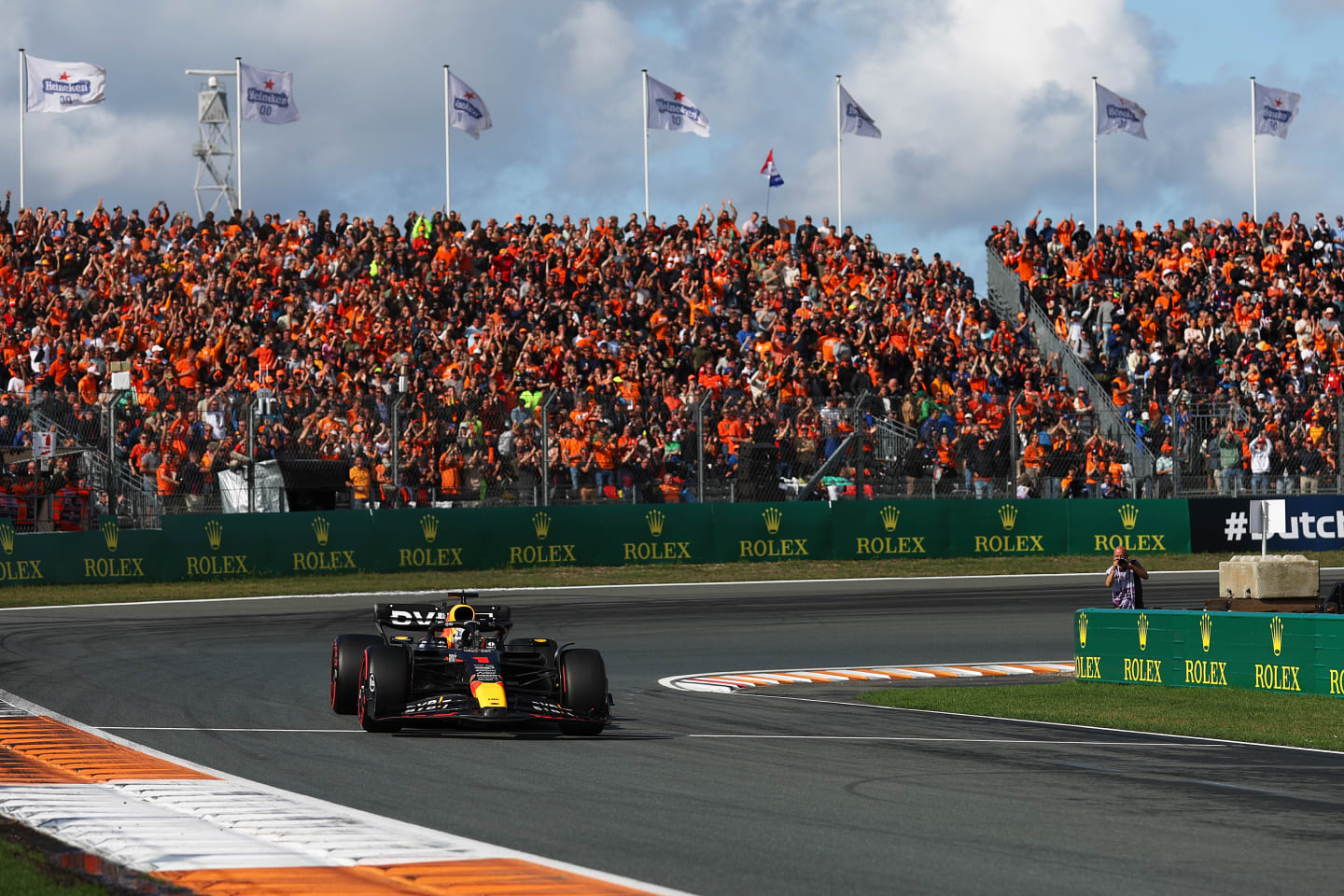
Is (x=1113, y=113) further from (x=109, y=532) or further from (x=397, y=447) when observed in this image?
(x=109, y=532)

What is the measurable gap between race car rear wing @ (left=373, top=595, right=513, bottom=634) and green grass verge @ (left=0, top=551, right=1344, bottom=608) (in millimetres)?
14334

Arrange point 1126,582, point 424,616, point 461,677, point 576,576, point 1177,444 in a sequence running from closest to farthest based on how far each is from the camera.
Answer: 1. point 461,677
2. point 424,616
3. point 1126,582
4. point 576,576
5. point 1177,444

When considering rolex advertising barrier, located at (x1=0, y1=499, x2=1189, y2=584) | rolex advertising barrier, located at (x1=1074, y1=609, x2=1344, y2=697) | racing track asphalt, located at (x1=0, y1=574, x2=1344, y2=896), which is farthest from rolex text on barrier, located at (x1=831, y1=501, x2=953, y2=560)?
rolex advertising barrier, located at (x1=1074, y1=609, x2=1344, y2=697)

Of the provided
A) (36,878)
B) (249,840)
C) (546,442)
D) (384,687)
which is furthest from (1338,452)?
(36,878)

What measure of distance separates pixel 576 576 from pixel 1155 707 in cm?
1581

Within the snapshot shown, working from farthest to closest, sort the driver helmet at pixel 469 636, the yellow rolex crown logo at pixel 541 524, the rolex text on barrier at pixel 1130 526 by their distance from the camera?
the rolex text on barrier at pixel 1130 526 → the yellow rolex crown logo at pixel 541 524 → the driver helmet at pixel 469 636

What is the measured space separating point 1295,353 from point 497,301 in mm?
16642

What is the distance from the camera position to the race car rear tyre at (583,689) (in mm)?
11820

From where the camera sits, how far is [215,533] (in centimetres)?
2833

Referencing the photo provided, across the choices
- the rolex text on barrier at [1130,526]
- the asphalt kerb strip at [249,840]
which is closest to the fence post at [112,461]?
the asphalt kerb strip at [249,840]

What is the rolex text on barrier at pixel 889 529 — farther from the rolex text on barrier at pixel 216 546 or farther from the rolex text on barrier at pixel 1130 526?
the rolex text on barrier at pixel 216 546

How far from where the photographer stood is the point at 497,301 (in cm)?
3297

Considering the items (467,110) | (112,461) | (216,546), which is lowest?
(216,546)

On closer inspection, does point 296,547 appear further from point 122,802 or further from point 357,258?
point 122,802
